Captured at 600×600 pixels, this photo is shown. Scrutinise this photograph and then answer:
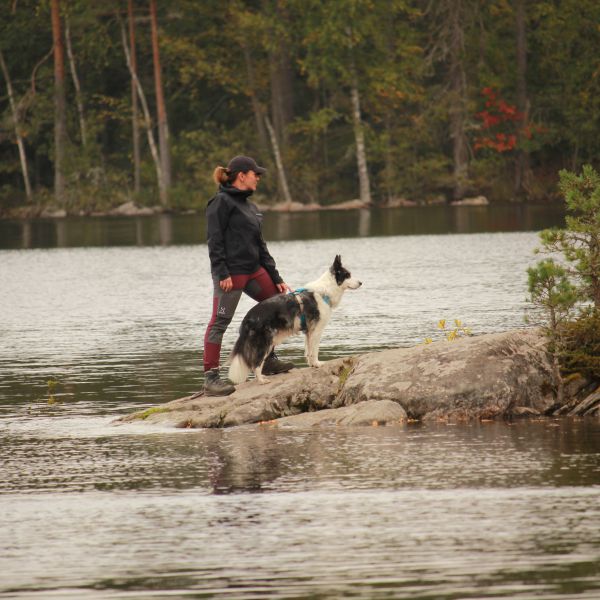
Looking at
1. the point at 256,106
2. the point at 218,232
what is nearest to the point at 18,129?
the point at 256,106

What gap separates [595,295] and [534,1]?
5633 centimetres

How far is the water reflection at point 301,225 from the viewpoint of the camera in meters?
44.9

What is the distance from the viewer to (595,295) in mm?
12508

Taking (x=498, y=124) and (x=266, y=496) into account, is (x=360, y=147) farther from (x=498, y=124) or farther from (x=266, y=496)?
(x=266, y=496)

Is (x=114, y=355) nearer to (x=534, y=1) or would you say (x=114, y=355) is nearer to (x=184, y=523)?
(x=184, y=523)

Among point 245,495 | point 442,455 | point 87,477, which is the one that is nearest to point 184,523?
point 245,495

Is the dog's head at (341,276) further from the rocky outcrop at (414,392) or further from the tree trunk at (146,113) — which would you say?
the tree trunk at (146,113)

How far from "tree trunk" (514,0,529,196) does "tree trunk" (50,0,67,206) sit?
798 inches

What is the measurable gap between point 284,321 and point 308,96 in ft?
212

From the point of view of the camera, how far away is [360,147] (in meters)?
67.8

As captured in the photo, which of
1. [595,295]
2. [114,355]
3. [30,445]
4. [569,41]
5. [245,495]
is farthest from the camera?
[569,41]

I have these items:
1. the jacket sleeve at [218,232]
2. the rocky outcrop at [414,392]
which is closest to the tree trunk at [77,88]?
the jacket sleeve at [218,232]

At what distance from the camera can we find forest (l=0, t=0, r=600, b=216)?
65688 millimetres

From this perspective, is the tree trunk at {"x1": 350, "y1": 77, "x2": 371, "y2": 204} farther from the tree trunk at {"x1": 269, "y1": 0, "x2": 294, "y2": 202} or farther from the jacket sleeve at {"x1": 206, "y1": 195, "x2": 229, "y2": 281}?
the jacket sleeve at {"x1": 206, "y1": 195, "x2": 229, "y2": 281}
